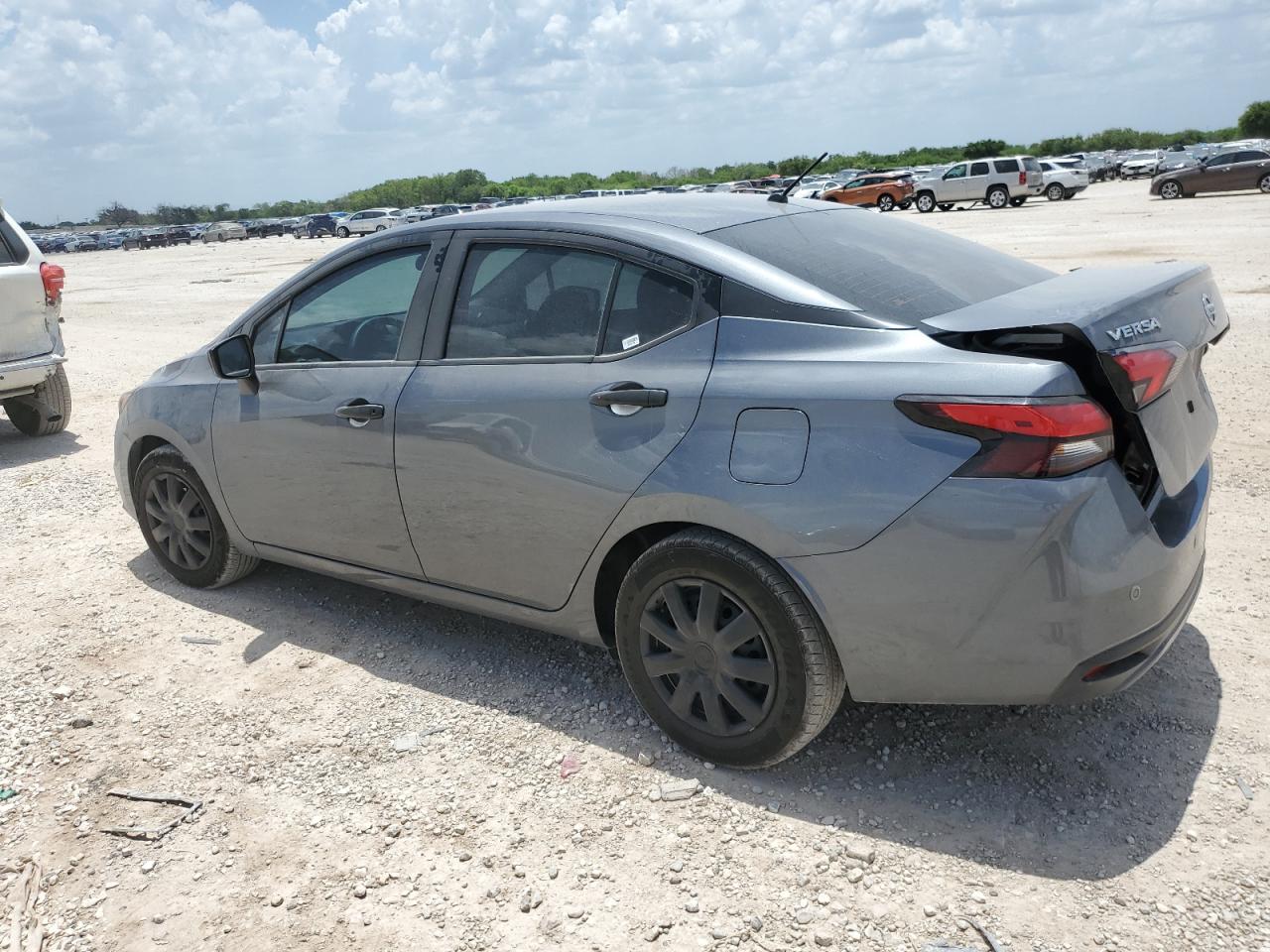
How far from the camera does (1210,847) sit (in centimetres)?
275

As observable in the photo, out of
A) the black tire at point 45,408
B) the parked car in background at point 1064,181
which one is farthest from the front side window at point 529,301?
the parked car in background at point 1064,181

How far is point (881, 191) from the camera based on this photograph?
40.6 metres

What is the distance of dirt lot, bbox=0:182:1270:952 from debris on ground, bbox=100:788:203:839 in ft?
0.13

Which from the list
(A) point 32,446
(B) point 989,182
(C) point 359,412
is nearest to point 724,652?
(C) point 359,412

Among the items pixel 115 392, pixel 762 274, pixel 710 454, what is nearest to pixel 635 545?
pixel 710 454

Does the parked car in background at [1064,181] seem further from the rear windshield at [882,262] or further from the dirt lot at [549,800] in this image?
the rear windshield at [882,262]

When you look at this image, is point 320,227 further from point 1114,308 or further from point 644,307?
point 1114,308

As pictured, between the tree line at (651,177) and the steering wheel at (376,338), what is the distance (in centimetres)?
6645

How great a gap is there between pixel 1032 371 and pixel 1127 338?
306 mm

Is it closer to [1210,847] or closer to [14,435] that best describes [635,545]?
[1210,847]

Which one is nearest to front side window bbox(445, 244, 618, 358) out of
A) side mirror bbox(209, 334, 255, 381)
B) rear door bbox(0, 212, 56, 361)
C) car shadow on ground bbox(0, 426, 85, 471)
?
side mirror bbox(209, 334, 255, 381)

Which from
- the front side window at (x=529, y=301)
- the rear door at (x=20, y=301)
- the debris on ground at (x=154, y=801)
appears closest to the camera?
the debris on ground at (x=154, y=801)

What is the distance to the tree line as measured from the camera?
7726 centimetres

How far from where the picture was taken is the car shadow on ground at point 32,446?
26.1ft
